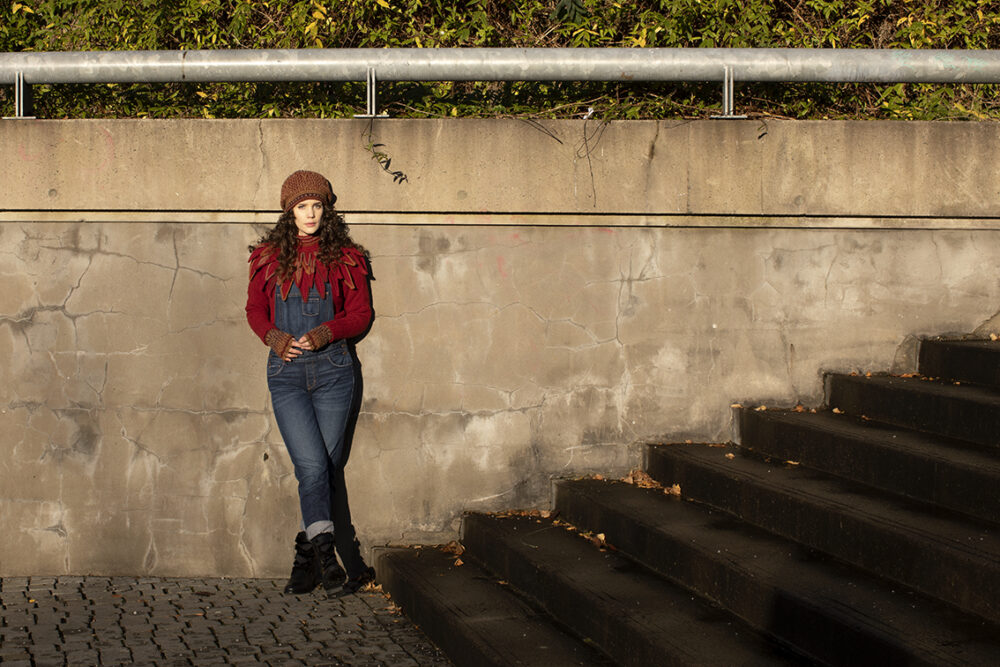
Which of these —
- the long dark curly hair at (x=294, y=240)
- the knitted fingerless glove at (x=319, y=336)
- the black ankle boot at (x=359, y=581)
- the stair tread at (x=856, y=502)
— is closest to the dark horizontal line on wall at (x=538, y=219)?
the long dark curly hair at (x=294, y=240)

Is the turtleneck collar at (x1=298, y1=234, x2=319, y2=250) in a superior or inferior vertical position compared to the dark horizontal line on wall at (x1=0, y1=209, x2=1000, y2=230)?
inferior

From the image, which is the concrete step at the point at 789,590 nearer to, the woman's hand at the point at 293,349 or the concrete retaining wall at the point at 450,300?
the concrete retaining wall at the point at 450,300

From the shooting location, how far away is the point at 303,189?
5125 mm

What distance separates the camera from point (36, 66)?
17.6 feet

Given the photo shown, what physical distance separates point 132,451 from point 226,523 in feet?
1.98

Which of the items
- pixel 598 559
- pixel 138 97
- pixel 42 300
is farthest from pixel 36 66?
pixel 598 559

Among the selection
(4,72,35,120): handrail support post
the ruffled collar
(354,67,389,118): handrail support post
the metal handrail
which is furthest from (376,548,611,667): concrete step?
(4,72,35,120): handrail support post

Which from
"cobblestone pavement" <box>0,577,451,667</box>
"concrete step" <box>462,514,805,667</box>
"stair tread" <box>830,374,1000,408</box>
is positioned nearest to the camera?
"concrete step" <box>462,514,805,667</box>

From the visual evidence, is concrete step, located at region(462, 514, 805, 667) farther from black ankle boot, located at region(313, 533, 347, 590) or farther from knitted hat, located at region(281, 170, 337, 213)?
knitted hat, located at region(281, 170, 337, 213)

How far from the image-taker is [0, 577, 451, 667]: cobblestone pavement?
4332 millimetres

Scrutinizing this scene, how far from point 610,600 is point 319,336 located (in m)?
1.89

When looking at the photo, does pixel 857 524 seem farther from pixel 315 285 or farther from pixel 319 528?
pixel 315 285

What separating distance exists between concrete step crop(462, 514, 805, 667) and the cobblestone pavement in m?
0.53

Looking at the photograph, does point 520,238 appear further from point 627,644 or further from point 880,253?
point 627,644
